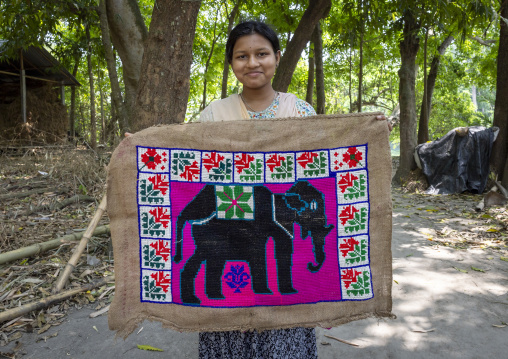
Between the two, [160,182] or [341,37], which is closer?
[160,182]

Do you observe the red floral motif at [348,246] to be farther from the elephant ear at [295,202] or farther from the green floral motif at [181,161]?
the green floral motif at [181,161]

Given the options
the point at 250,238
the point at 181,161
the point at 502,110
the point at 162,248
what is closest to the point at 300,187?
the point at 250,238

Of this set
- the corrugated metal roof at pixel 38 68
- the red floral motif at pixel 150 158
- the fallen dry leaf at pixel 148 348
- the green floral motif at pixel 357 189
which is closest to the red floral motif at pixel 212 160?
the red floral motif at pixel 150 158

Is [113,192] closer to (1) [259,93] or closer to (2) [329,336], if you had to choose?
(1) [259,93]

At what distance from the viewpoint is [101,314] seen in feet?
9.30

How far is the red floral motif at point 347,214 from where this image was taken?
168 cm

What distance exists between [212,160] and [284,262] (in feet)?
1.76

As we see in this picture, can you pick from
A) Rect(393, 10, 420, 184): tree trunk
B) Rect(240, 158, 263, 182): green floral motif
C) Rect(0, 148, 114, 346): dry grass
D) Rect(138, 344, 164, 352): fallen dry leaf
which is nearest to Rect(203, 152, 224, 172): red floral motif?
Rect(240, 158, 263, 182): green floral motif

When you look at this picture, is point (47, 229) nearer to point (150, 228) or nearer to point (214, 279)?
point (150, 228)

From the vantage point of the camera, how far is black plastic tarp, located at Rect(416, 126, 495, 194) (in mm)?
7344

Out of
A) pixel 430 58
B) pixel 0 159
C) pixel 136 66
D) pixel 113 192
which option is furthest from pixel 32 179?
pixel 430 58

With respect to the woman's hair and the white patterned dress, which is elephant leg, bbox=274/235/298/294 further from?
the woman's hair

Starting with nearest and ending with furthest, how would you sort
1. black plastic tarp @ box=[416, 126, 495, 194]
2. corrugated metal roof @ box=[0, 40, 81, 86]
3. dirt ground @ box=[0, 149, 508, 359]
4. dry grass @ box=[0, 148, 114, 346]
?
dirt ground @ box=[0, 149, 508, 359] < dry grass @ box=[0, 148, 114, 346] < black plastic tarp @ box=[416, 126, 495, 194] < corrugated metal roof @ box=[0, 40, 81, 86]

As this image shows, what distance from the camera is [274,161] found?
1669 mm
